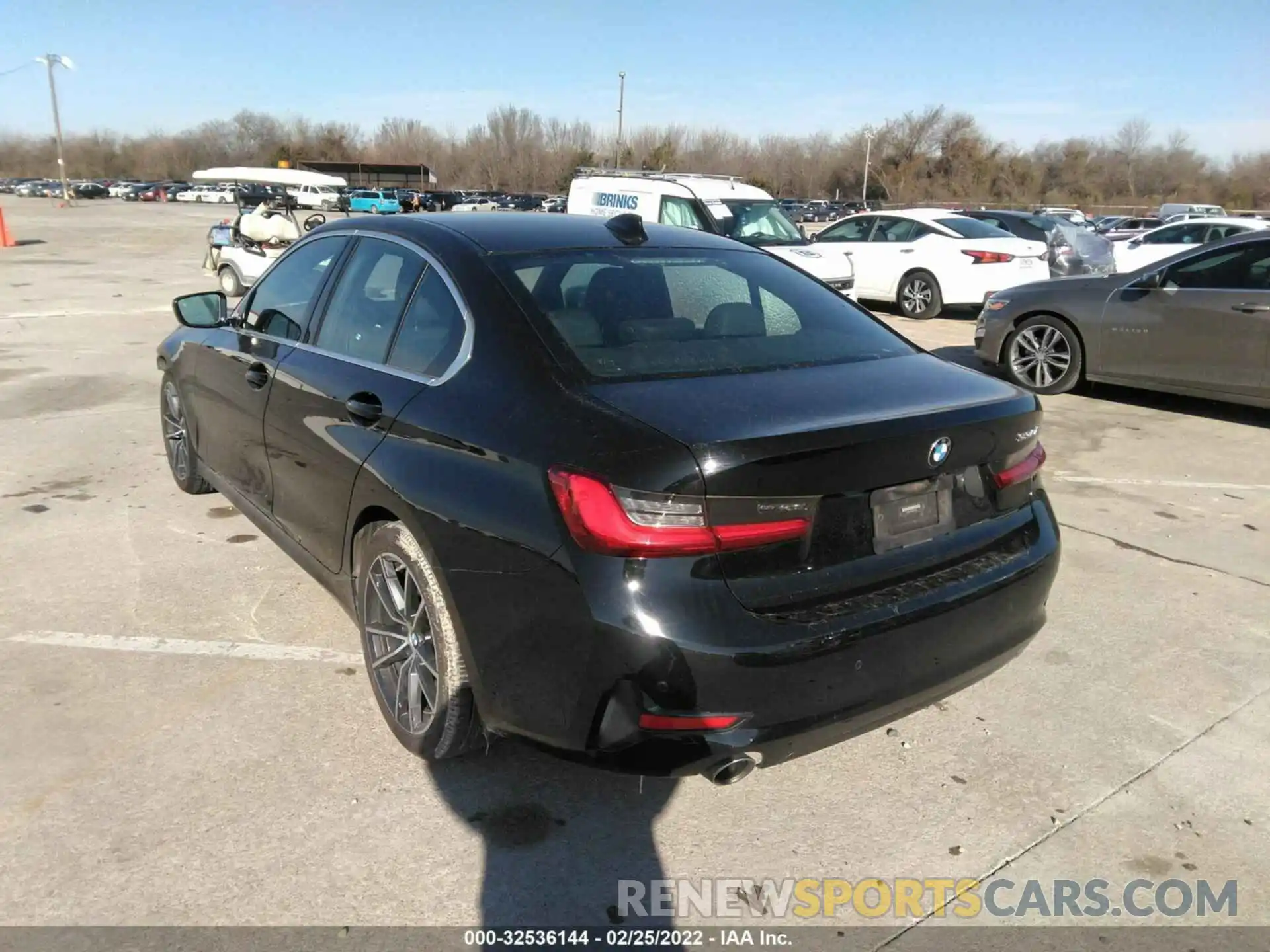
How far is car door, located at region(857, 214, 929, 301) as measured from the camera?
14.3 metres

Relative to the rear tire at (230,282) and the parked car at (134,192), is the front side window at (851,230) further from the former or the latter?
the parked car at (134,192)

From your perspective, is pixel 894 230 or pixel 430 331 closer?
pixel 430 331

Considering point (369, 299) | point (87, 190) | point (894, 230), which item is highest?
point (369, 299)

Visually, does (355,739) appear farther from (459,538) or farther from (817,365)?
(817,365)

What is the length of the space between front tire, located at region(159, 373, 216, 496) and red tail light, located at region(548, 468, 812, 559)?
3597 mm

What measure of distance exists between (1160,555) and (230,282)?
14.7 meters

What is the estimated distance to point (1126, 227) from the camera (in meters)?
30.9

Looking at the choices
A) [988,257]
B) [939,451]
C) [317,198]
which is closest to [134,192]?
[317,198]

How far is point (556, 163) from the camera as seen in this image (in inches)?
4094

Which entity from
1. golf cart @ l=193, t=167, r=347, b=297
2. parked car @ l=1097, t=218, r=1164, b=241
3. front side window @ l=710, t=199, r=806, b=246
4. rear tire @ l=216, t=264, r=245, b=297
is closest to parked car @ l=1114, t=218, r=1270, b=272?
parked car @ l=1097, t=218, r=1164, b=241

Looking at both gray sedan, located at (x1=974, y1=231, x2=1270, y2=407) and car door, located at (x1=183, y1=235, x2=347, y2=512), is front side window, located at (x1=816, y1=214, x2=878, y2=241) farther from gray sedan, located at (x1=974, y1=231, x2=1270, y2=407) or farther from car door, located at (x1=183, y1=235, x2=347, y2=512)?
car door, located at (x1=183, y1=235, x2=347, y2=512)

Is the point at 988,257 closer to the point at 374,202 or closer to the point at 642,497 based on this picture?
the point at 642,497

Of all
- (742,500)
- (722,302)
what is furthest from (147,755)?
(722,302)

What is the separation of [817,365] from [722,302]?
527 millimetres
